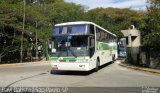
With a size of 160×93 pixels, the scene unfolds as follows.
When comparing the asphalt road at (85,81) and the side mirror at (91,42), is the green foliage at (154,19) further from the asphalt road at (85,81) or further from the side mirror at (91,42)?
the side mirror at (91,42)

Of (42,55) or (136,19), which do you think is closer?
(42,55)

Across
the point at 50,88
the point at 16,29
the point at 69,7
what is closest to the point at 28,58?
the point at 16,29

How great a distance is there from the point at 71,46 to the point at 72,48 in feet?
0.45

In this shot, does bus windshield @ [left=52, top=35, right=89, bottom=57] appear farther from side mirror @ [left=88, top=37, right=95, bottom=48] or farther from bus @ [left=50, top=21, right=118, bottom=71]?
side mirror @ [left=88, top=37, right=95, bottom=48]

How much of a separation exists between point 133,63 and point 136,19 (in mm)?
51387

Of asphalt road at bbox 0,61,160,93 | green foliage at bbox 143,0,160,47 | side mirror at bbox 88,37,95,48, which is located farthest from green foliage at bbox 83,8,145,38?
asphalt road at bbox 0,61,160,93

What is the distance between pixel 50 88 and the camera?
13.4 metres

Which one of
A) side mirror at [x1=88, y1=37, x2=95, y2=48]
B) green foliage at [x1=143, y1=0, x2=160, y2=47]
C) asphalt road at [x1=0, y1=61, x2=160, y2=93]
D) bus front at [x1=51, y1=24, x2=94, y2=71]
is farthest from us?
green foliage at [x1=143, y1=0, x2=160, y2=47]

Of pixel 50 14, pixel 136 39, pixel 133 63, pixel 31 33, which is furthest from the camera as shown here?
pixel 50 14

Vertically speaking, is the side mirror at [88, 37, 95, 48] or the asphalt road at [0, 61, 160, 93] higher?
the side mirror at [88, 37, 95, 48]

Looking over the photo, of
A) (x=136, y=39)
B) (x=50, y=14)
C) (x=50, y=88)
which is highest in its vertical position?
(x=50, y=14)

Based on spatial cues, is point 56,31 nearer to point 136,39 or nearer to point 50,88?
point 50,88

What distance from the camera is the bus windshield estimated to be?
62.3ft

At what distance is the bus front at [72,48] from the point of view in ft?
62.2
